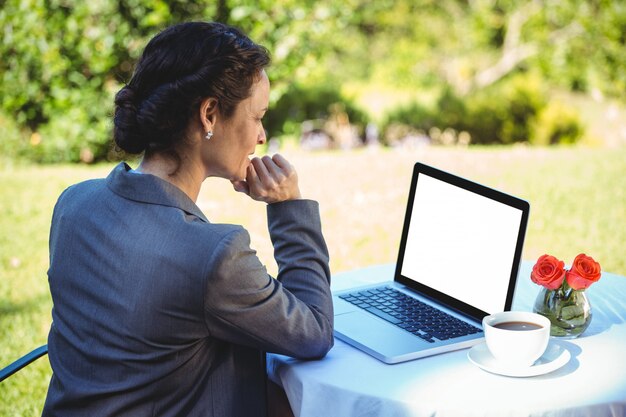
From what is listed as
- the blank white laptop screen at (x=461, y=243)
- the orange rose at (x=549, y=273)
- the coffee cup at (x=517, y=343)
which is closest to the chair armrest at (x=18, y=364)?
the blank white laptop screen at (x=461, y=243)

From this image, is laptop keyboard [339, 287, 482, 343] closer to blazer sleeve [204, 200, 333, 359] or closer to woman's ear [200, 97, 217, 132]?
blazer sleeve [204, 200, 333, 359]

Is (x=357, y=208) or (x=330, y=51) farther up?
(x=330, y=51)

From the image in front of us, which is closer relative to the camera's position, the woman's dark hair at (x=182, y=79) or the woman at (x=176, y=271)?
the woman at (x=176, y=271)

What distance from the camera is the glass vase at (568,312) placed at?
2.15 meters

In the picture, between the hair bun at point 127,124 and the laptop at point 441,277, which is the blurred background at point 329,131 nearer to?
the hair bun at point 127,124

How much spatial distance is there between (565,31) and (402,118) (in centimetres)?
475

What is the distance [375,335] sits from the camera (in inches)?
85.4

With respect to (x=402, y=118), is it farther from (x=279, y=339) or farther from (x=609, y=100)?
(x=279, y=339)

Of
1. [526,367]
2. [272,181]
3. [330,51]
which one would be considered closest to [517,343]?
[526,367]

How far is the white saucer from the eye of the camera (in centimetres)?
192

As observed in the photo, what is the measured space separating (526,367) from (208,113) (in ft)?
3.07

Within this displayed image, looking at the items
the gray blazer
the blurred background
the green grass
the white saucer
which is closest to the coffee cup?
the white saucer

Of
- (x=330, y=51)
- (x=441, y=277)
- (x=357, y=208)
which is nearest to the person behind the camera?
(x=441, y=277)

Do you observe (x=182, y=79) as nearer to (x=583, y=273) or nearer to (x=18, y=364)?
(x=18, y=364)
